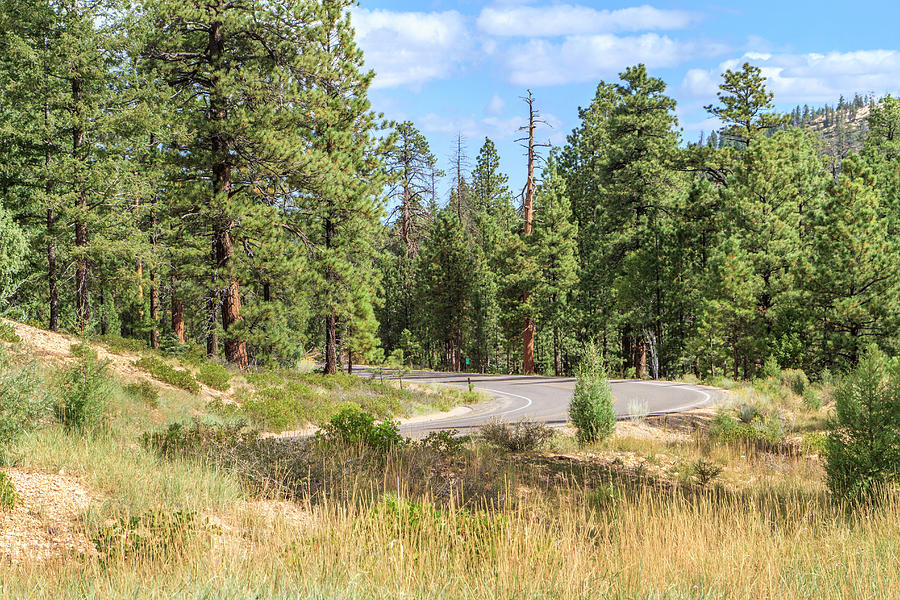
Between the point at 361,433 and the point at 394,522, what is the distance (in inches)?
174

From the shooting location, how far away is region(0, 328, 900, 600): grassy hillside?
12.9 ft

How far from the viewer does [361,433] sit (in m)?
9.57

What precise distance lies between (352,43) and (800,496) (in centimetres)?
1957

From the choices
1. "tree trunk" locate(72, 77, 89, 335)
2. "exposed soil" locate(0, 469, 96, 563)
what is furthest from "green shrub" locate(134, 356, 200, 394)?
"exposed soil" locate(0, 469, 96, 563)

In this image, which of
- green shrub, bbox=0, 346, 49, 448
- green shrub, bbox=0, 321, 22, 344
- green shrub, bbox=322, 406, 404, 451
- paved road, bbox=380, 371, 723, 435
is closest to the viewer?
green shrub, bbox=0, 346, 49, 448

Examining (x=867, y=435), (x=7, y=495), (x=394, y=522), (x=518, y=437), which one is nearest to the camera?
(x=394, y=522)

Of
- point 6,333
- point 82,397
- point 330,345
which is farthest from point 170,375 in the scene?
point 330,345

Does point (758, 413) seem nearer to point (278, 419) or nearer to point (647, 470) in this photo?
point (647, 470)

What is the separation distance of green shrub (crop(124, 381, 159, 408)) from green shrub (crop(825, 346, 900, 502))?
489 inches

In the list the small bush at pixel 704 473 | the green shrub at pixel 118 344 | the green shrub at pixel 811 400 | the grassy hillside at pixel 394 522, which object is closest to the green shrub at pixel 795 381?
the green shrub at pixel 811 400

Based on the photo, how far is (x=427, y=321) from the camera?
175 ft

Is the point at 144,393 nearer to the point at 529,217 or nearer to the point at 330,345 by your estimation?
the point at 330,345

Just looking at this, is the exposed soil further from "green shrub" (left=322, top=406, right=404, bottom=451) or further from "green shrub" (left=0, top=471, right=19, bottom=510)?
"green shrub" (left=322, top=406, right=404, bottom=451)

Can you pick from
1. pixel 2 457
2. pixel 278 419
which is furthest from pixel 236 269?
pixel 2 457
